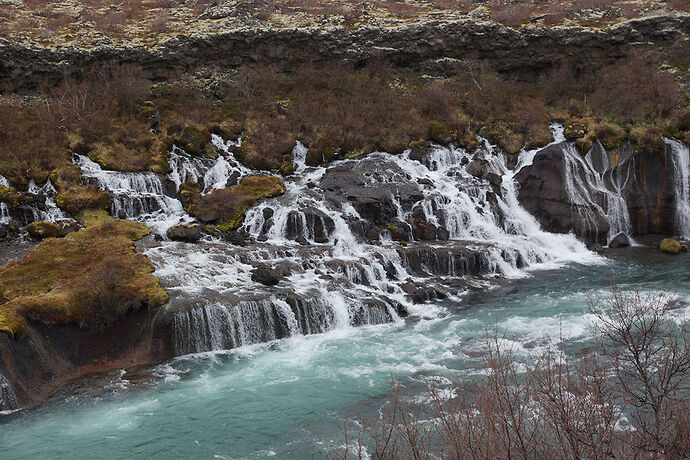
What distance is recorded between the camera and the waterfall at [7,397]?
13.2m

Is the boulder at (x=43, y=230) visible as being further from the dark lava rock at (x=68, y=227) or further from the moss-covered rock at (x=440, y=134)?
the moss-covered rock at (x=440, y=134)

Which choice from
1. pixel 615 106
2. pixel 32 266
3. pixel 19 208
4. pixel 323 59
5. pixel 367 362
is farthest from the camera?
pixel 323 59

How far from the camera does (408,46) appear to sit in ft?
138

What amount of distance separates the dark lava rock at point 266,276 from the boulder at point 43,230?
1007cm

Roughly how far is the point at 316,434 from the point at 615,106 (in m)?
32.3

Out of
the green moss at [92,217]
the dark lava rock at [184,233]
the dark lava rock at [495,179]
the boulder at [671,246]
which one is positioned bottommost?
the boulder at [671,246]

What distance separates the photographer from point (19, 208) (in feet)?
78.7

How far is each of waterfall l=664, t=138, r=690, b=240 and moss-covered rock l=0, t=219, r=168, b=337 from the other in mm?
27396

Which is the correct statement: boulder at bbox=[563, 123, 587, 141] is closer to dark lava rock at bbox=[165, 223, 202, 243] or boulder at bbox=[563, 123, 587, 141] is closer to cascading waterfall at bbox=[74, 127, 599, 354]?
cascading waterfall at bbox=[74, 127, 599, 354]

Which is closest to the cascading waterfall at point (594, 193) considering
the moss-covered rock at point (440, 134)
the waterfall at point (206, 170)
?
the moss-covered rock at point (440, 134)

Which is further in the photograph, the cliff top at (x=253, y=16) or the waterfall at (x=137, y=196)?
the cliff top at (x=253, y=16)

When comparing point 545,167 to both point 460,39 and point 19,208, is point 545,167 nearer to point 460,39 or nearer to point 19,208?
point 460,39

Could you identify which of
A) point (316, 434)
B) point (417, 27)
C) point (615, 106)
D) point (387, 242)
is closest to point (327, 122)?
point (417, 27)

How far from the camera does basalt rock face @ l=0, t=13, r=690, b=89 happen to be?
38031 mm
